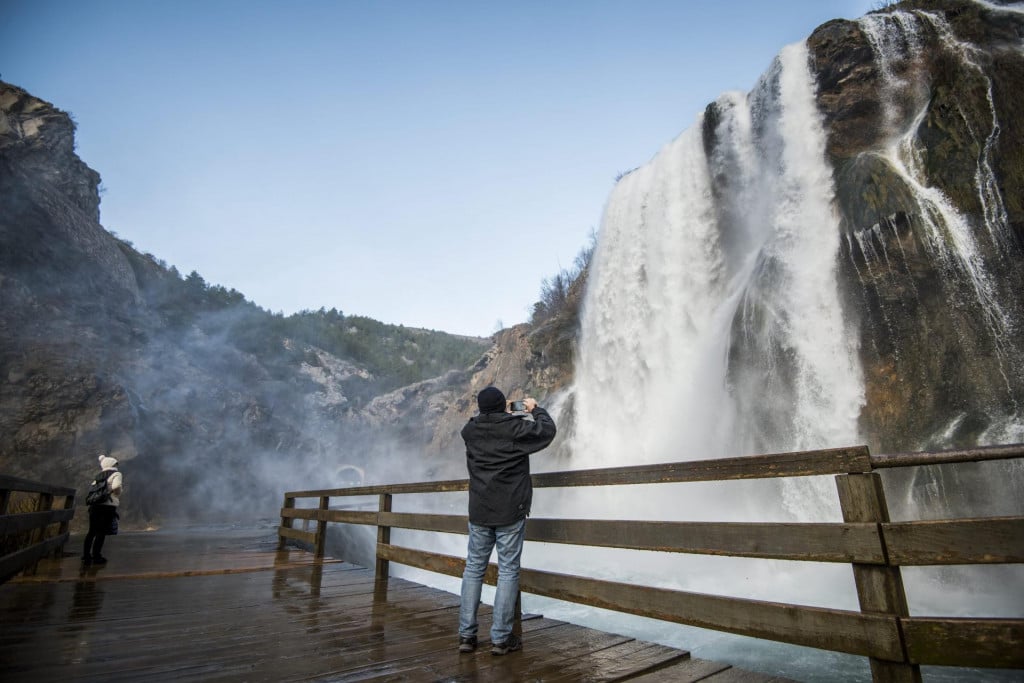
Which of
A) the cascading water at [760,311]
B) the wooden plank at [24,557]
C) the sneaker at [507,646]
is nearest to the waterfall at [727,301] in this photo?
the cascading water at [760,311]

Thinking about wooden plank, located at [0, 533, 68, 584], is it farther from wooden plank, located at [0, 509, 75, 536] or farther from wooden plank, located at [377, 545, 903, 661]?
wooden plank, located at [377, 545, 903, 661]

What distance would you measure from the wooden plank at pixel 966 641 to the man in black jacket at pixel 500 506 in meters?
1.98

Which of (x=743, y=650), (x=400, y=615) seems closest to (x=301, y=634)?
(x=400, y=615)

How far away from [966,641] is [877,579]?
0.32 metres

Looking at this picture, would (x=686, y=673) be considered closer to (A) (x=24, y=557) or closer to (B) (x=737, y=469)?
(B) (x=737, y=469)

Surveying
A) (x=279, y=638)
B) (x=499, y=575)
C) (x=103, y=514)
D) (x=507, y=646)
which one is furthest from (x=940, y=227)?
(x=103, y=514)

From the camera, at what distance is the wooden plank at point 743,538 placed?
226 cm

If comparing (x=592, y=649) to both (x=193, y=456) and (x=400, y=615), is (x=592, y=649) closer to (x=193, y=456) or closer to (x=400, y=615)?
(x=400, y=615)

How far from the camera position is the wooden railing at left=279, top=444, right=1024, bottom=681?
2.00 m

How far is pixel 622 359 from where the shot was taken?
1728 cm

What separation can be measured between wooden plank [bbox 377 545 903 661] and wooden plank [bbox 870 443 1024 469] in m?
0.66

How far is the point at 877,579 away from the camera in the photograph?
221cm

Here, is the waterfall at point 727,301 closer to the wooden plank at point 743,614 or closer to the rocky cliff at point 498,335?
the rocky cliff at point 498,335

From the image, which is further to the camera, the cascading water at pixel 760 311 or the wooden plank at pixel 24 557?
the cascading water at pixel 760 311
